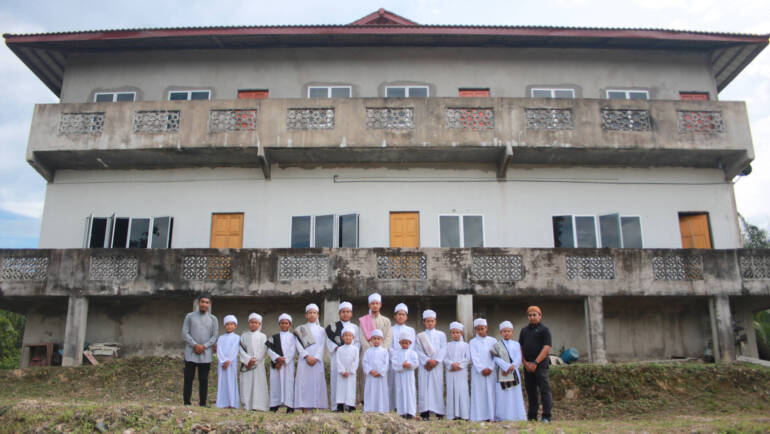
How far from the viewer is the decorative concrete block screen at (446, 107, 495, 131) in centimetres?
1723

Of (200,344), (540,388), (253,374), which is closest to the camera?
(540,388)

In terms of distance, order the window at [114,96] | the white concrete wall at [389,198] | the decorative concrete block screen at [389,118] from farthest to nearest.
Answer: the window at [114,96], the white concrete wall at [389,198], the decorative concrete block screen at [389,118]

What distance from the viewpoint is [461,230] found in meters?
17.5

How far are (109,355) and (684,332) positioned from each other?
14.5 m

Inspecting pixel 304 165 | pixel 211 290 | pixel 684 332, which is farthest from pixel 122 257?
pixel 684 332

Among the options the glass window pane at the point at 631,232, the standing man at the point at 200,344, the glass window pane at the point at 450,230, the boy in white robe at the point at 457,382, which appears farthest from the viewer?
the glass window pane at the point at 631,232

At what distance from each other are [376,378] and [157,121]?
35.7 ft

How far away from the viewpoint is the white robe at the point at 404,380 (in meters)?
9.55

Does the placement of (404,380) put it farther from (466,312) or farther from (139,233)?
(139,233)

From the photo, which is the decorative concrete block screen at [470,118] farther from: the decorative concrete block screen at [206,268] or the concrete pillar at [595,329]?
the decorative concrete block screen at [206,268]

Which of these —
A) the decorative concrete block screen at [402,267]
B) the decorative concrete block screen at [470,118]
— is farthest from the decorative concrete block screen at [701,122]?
the decorative concrete block screen at [402,267]

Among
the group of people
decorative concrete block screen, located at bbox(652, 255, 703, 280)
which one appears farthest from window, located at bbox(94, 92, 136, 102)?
decorative concrete block screen, located at bbox(652, 255, 703, 280)

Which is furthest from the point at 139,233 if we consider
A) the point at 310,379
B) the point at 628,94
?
the point at 628,94

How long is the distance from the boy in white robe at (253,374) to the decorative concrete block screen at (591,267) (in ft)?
27.1
